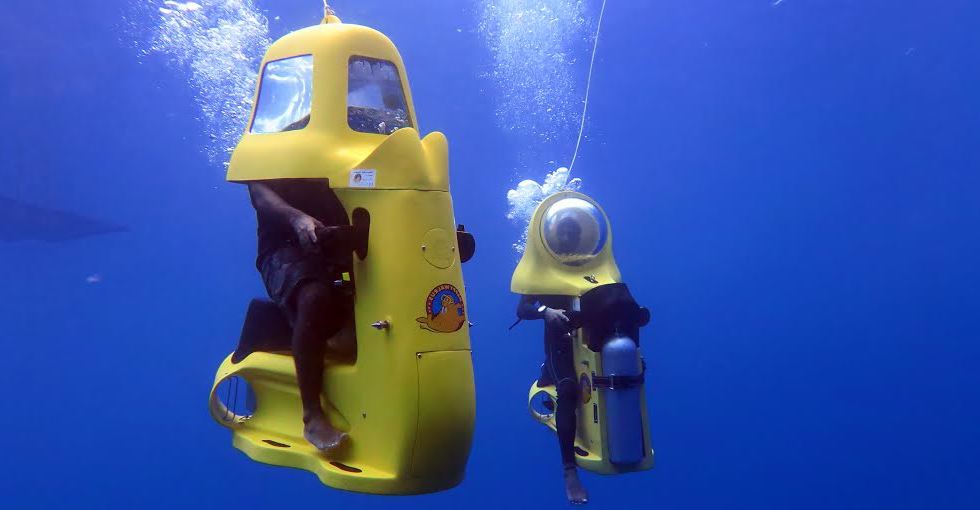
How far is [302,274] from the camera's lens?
11.1 feet

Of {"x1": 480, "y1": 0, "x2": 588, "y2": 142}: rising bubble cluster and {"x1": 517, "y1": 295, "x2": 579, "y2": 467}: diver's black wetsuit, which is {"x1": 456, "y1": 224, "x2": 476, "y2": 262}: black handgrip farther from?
{"x1": 480, "y1": 0, "x2": 588, "y2": 142}: rising bubble cluster

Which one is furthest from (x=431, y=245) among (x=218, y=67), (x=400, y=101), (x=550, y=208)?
(x=218, y=67)

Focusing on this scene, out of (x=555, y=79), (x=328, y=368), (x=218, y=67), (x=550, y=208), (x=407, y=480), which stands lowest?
(x=407, y=480)

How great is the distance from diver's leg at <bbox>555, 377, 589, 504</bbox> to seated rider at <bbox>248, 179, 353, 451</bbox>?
2.41 m

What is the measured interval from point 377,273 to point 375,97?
3.31ft

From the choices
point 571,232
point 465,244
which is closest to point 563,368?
point 571,232

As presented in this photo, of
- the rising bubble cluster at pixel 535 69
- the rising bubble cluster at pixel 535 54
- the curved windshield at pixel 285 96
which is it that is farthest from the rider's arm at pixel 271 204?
the rising bubble cluster at pixel 535 54

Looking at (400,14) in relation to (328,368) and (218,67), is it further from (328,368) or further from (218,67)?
(328,368)

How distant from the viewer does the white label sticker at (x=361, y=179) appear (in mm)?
3229

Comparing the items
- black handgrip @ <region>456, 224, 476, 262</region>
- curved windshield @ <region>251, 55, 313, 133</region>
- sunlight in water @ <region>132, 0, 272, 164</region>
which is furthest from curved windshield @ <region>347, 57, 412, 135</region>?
sunlight in water @ <region>132, 0, 272, 164</region>

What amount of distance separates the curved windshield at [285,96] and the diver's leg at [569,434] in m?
2.91

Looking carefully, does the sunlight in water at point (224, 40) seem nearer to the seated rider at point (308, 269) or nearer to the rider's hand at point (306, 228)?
the seated rider at point (308, 269)

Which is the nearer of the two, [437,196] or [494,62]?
[437,196]

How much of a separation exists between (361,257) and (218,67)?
1110 centimetres
